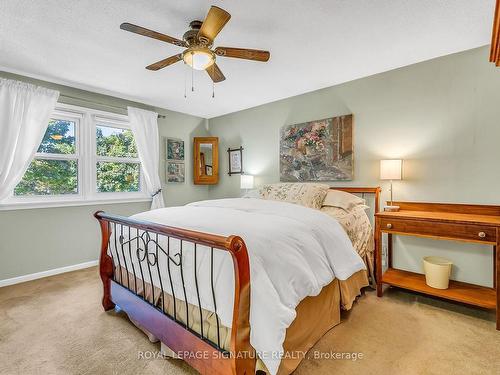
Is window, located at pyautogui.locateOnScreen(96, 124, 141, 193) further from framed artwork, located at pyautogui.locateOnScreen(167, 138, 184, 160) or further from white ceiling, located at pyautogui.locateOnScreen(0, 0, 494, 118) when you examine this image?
white ceiling, located at pyautogui.locateOnScreen(0, 0, 494, 118)

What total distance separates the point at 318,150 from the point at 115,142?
2909 mm

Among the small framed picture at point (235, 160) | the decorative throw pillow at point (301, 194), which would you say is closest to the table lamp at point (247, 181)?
the small framed picture at point (235, 160)

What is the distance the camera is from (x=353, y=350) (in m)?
1.66

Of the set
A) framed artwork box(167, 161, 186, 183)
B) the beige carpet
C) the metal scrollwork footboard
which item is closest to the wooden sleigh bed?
the metal scrollwork footboard

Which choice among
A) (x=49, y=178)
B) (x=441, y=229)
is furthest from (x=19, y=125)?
(x=441, y=229)

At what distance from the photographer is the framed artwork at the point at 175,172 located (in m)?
4.29

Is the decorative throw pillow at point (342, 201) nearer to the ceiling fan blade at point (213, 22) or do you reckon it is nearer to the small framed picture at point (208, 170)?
the ceiling fan blade at point (213, 22)

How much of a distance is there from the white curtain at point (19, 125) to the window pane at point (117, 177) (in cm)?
81

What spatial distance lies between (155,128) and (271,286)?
3.47 m

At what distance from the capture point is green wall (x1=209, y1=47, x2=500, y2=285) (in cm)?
231

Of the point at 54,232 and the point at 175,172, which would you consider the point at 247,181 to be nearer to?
the point at 175,172

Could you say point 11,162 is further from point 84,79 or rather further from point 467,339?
point 467,339

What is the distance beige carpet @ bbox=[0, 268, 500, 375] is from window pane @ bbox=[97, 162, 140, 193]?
162cm

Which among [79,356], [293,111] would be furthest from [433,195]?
[79,356]
